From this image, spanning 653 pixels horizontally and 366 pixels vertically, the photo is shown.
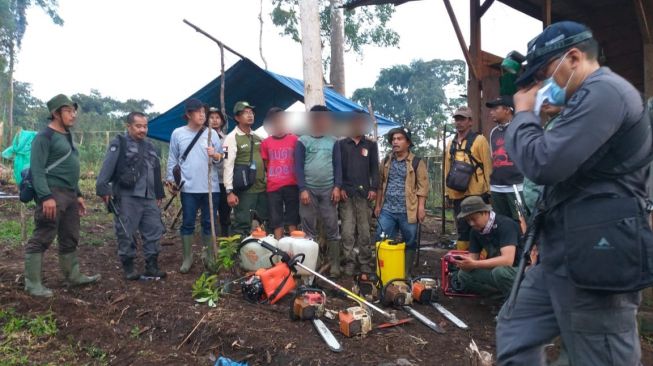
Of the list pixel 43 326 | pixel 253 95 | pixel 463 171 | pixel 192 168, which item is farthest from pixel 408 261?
pixel 253 95

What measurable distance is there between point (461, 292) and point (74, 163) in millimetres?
4078

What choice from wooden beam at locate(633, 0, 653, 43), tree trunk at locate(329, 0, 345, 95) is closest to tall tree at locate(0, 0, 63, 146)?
tree trunk at locate(329, 0, 345, 95)

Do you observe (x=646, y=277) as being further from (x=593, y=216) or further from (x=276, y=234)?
(x=276, y=234)

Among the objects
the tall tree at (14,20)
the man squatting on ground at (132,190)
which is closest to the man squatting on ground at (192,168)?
the man squatting on ground at (132,190)

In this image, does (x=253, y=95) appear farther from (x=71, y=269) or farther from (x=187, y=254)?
(x=71, y=269)

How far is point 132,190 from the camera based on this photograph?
5023 mm

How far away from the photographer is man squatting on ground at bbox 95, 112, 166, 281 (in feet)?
16.2

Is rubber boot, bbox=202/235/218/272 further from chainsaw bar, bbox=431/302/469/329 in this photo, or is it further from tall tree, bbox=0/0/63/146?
tall tree, bbox=0/0/63/146

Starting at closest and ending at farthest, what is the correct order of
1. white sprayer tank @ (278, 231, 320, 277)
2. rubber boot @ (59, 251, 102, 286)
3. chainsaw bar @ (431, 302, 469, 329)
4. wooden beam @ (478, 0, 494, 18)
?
chainsaw bar @ (431, 302, 469, 329) < white sprayer tank @ (278, 231, 320, 277) < rubber boot @ (59, 251, 102, 286) < wooden beam @ (478, 0, 494, 18)

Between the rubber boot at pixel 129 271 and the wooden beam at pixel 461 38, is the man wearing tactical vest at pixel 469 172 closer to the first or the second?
the wooden beam at pixel 461 38

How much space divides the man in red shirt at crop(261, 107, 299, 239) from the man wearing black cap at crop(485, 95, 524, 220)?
86.5 inches

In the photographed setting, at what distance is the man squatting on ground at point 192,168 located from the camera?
211 inches

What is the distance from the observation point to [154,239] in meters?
5.20

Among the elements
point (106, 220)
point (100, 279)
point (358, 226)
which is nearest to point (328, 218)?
point (358, 226)
